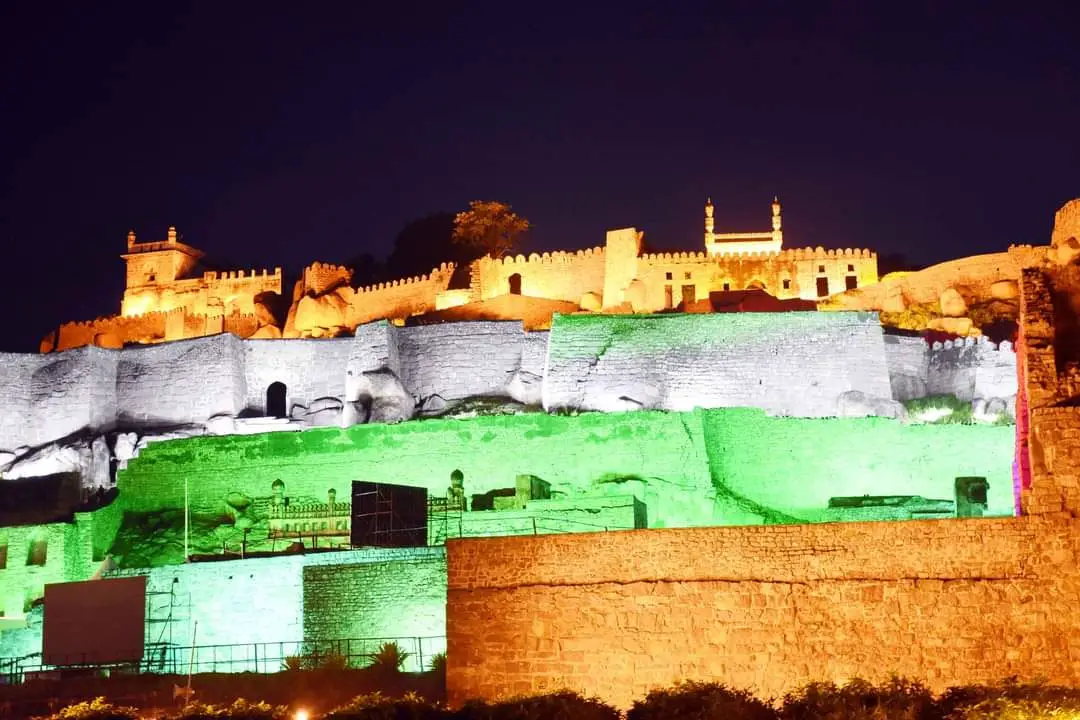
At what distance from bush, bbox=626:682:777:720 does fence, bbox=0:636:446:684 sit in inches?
383

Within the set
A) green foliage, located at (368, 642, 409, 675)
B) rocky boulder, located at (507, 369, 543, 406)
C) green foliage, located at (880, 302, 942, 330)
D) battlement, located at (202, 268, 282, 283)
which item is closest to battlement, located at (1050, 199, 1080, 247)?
green foliage, located at (368, 642, 409, 675)

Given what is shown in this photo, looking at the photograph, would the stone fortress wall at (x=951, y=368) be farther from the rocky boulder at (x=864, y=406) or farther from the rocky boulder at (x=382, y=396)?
the rocky boulder at (x=382, y=396)

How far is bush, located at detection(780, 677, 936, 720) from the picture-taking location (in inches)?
597

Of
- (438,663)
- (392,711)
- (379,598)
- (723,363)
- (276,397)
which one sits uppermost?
(723,363)

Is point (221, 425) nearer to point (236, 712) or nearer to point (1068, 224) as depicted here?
point (236, 712)

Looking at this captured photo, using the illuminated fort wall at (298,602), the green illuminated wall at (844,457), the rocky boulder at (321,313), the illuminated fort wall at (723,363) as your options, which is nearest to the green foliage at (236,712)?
the illuminated fort wall at (298,602)

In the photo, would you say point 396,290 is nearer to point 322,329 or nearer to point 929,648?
point 322,329

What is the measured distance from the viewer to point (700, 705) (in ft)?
53.0

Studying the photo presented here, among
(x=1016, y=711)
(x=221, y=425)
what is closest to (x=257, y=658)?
(x=1016, y=711)

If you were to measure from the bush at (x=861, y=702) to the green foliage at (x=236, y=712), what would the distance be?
7052 mm

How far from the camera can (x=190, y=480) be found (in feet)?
127

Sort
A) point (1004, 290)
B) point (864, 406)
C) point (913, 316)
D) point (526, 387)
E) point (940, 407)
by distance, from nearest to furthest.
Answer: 1. point (864, 406)
2. point (940, 407)
3. point (526, 387)
4. point (913, 316)
5. point (1004, 290)

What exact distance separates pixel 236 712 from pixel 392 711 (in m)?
2.93

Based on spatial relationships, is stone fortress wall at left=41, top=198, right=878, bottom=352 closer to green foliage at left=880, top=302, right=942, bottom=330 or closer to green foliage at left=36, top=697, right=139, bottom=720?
green foliage at left=880, top=302, right=942, bottom=330
